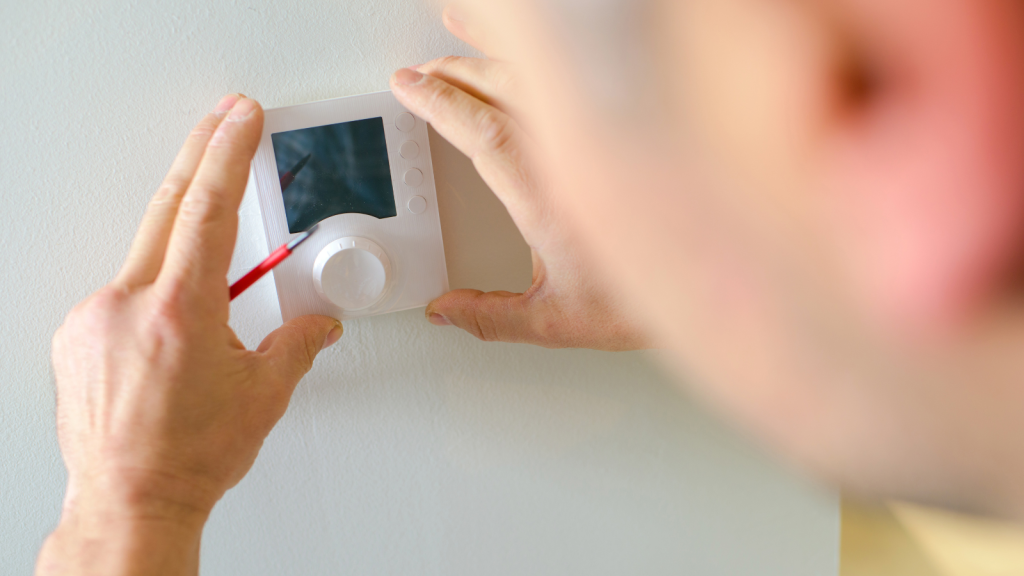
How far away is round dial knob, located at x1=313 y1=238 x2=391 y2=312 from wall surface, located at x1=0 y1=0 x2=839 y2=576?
0.19 ft

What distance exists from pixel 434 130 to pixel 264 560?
54 centimetres

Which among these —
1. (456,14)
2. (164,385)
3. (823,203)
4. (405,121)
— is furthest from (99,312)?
(823,203)

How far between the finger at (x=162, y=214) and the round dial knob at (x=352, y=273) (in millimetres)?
128

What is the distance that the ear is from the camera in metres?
0.13

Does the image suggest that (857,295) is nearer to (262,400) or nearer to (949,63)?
(949,63)

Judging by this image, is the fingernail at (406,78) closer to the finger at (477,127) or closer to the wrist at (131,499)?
the finger at (477,127)

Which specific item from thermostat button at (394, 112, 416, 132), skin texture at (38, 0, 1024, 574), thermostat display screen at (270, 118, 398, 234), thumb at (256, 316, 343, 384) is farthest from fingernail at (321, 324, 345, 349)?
skin texture at (38, 0, 1024, 574)

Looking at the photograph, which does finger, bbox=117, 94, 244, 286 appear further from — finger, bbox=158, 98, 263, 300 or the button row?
the button row

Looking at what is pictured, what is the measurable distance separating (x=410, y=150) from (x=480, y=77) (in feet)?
0.31

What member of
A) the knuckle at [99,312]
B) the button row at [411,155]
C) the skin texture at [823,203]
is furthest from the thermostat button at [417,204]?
the skin texture at [823,203]

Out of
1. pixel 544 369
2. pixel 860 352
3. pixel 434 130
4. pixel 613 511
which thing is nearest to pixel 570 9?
pixel 860 352

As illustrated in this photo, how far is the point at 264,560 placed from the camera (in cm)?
69

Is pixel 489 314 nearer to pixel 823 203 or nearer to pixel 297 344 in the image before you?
pixel 297 344

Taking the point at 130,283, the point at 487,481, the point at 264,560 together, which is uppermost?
the point at 130,283
